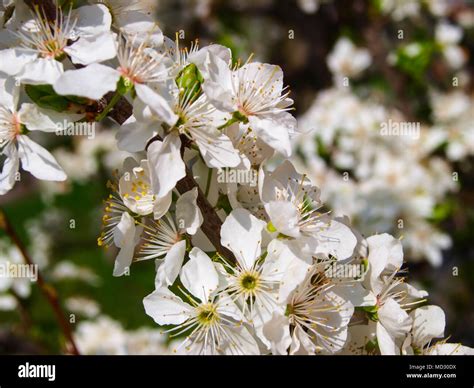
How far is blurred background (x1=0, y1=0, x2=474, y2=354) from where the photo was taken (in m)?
2.53

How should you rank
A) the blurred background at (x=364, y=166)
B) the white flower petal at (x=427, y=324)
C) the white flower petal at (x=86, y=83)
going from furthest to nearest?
the blurred background at (x=364, y=166)
the white flower petal at (x=427, y=324)
the white flower petal at (x=86, y=83)

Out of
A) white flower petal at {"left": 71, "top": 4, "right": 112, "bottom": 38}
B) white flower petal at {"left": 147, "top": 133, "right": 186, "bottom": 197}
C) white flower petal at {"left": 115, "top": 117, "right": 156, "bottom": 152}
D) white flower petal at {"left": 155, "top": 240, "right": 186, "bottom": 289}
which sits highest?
white flower petal at {"left": 71, "top": 4, "right": 112, "bottom": 38}

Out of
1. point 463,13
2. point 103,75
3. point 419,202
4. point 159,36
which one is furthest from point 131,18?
point 463,13

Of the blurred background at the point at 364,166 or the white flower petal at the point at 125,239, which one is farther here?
the blurred background at the point at 364,166

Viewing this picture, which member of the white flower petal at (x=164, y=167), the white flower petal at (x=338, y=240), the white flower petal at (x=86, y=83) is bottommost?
the white flower petal at (x=338, y=240)

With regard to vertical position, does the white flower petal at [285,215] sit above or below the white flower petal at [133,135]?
below

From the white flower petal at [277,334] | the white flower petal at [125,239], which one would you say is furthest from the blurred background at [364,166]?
the white flower petal at [277,334]

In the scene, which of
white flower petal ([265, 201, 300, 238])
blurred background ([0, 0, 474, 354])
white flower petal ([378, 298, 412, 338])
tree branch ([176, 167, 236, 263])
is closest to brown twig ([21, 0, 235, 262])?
tree branch ([176, 167, 236, 263])

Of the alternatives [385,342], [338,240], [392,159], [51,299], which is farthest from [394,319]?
[392,159]

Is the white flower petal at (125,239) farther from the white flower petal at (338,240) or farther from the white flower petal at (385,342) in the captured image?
the white flower petal at (385,342)

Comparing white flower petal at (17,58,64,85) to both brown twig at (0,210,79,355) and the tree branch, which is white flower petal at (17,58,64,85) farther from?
brown twig at (0,210,79,355)

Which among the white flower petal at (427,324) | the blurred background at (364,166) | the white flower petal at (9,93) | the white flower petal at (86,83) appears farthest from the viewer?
the blurred background at (364,166)

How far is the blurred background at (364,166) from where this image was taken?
2531 millimetres
